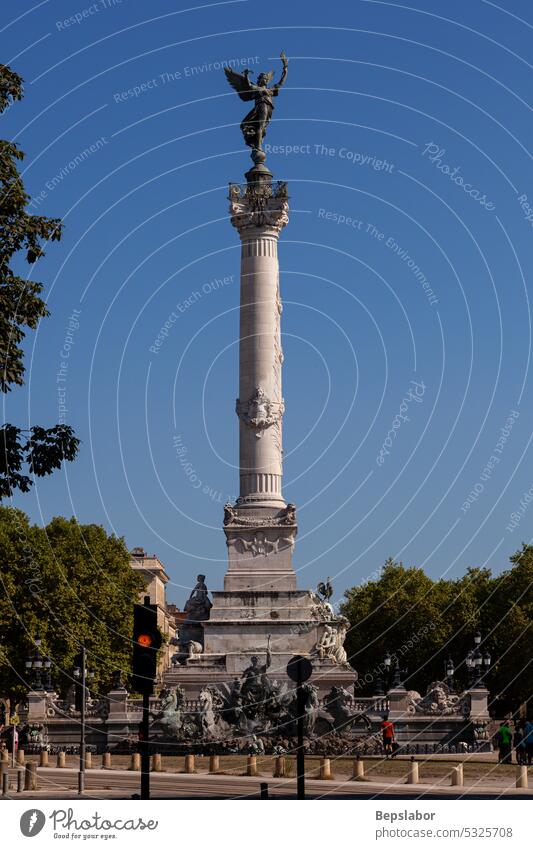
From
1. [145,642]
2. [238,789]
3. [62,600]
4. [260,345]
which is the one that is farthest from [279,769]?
[62,600]

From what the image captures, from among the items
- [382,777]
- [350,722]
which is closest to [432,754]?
[350,722]

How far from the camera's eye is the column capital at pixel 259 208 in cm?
7738

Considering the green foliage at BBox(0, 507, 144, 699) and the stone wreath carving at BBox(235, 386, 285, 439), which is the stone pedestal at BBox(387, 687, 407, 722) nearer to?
the stone wreath carving at BBox(235, 386, 285, 439)

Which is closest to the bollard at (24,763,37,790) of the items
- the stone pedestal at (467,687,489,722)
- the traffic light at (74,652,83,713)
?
the traffic light at (74,652,83,713)

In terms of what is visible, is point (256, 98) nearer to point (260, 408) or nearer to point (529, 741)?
point (260, 408)

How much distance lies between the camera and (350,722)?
6406cm

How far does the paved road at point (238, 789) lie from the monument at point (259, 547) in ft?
72.9

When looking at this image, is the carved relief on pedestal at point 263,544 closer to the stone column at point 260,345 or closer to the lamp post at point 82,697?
the stone column at point 260,345

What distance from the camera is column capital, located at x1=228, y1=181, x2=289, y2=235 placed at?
7738 cm

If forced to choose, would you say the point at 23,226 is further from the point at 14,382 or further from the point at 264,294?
the point at 264,294

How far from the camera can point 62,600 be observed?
94062mm

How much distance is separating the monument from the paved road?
22217 millimetres

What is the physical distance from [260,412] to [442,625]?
36.4 metres

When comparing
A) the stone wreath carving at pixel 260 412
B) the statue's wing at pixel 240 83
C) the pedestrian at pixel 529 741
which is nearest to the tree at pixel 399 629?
the stone wreath carving at pixel 260 412
